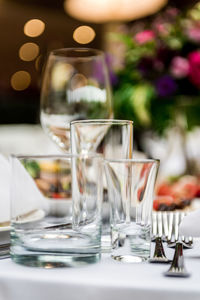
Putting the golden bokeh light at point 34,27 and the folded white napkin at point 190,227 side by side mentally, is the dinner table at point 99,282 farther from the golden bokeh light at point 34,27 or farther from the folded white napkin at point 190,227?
the golden bokeh light at point 34,27

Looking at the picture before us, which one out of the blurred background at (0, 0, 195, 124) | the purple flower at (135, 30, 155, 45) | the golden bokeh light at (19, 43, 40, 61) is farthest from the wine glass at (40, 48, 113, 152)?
the golden bokeh light at (19, 43, 40, 61)

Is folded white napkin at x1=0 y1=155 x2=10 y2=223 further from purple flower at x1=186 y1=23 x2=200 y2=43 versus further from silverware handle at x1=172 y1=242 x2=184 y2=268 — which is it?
purple flower at x1=186 y1=23 x2=200 y2=43

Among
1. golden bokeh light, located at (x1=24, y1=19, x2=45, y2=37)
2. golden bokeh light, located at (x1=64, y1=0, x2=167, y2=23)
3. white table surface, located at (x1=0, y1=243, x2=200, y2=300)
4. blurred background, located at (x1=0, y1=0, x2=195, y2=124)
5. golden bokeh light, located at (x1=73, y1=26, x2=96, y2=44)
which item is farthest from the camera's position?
golden bokeh light, located at (x1=73, y1=26, x2=96, y2=44)

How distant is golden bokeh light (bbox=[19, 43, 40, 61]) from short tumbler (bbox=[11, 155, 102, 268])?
7.11 meters

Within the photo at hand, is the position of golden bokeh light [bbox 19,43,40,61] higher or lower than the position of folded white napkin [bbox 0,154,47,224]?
higher

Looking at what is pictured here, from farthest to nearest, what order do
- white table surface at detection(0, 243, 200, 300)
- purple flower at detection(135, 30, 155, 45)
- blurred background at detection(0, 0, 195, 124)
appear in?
blurred background at detection(0, 0, 195, 124) → purple flower at detection(135, 30, 155, 45) → white table surface at detection(0, 243, 200, 300)

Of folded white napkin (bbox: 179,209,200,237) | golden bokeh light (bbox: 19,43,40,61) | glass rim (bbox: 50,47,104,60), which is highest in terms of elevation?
golden bokeh light (bbox: 19,43,40,61)

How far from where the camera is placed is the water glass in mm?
562

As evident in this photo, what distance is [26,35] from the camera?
735cm

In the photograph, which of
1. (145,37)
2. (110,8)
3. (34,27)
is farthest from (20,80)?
(145,37)

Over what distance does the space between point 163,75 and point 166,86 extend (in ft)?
0.21

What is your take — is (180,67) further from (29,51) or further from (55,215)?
(29,51)

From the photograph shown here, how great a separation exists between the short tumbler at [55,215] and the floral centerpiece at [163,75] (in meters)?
1.42

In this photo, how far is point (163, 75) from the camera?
6.47ft
